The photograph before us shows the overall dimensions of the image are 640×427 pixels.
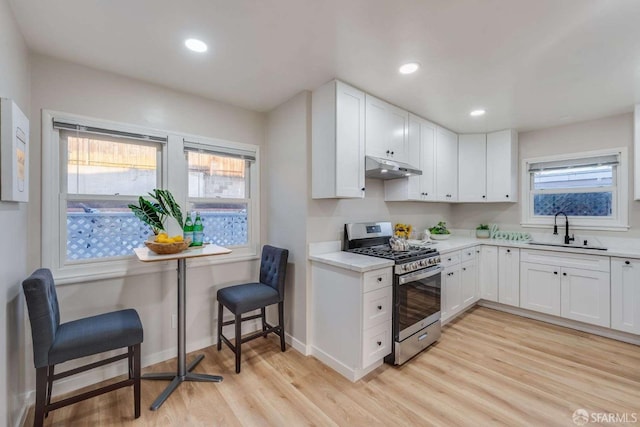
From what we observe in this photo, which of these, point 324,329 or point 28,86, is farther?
point 324,329

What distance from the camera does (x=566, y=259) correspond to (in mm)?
3182

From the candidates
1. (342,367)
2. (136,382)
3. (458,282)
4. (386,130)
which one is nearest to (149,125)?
(136,382)

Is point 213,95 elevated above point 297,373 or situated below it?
above

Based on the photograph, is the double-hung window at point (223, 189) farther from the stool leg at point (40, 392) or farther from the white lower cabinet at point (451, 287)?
the white lower cabinet at point (451, 287)

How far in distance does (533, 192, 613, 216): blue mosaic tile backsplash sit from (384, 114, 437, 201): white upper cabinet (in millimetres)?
1577

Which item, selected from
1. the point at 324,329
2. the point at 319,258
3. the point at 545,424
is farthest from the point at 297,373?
the point at 545,424

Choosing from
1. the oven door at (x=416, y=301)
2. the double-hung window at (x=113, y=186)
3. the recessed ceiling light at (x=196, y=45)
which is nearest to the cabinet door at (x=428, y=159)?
the oven door at (x=416, y=301)

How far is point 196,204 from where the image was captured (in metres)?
2.77

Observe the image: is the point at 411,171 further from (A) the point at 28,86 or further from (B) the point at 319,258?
(A) the point at 28,86

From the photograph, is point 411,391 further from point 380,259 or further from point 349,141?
point 349,141

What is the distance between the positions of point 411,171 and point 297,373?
228 cm

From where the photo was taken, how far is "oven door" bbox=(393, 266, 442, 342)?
239 centimetres

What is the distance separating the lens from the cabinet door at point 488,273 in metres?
3.74

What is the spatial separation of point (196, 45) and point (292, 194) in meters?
1.43
